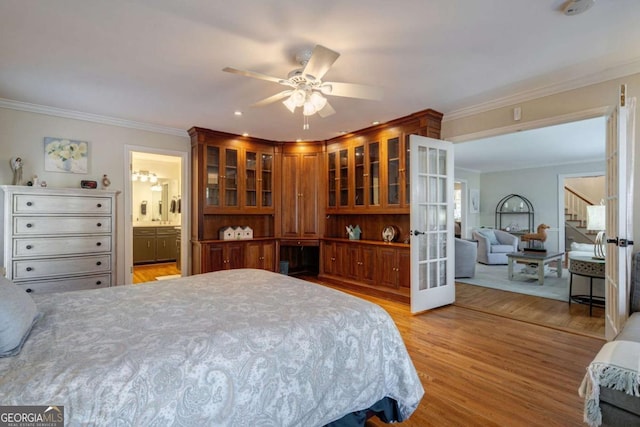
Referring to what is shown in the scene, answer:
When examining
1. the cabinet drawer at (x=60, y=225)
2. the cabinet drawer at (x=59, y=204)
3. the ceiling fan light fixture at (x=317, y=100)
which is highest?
the ceiling fan light fixture at (x=317, y=100)

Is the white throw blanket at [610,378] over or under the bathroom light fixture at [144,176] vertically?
under

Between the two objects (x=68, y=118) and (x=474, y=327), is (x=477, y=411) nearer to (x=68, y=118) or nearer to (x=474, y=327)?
(x=474, y=327)

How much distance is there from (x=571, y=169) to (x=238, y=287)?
8.88m

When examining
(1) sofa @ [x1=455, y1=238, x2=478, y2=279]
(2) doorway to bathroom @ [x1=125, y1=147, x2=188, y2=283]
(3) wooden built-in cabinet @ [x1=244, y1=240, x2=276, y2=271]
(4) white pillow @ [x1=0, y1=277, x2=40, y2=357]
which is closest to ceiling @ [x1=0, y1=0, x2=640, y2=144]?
(4) white pillow @ [x1=0, y1=277, x2=40, y2=357]

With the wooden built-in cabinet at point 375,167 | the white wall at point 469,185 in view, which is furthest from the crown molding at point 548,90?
the white wall at point 469,185

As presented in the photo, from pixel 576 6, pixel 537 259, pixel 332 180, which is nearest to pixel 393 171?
pixel 332 180

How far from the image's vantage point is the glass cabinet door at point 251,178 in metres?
5.08

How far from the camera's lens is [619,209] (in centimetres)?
237

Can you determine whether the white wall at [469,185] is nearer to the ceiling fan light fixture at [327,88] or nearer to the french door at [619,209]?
the french door at [619,209]

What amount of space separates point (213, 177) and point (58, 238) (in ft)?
6.64

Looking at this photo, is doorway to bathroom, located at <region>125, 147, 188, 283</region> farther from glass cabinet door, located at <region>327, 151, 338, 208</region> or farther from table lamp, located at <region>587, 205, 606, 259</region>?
table lamp, located at <region>587, 205, 606, 259</region>

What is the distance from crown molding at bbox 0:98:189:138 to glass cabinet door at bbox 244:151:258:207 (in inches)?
39.5

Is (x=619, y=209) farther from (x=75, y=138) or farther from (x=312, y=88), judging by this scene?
(x=75, y=138)

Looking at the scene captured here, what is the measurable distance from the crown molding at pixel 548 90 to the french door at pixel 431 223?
1.38 ft
